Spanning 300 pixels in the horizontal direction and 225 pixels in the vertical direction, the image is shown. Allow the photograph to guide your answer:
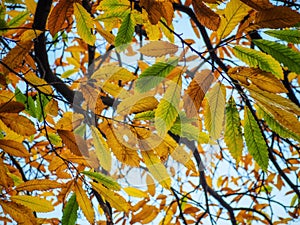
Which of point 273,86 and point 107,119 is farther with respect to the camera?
point 107,119

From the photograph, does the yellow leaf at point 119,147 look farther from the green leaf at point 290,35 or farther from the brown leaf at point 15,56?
the green leaf at point 290,35

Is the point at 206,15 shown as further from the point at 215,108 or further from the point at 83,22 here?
the point at 83,22

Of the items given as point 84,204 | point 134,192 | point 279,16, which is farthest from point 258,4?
point 134,192

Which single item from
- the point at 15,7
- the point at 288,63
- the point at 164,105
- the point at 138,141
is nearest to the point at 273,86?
the point at 288,63

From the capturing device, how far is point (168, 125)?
550 millimetres

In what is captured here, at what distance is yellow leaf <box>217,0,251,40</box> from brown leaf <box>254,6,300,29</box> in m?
0.06

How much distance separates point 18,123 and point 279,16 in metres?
0.49

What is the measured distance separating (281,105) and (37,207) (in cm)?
54

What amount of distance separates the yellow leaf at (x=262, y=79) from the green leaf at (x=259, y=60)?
0.02 metres

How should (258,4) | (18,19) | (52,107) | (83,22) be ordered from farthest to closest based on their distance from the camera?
(18,19)
(52,107)
(83,22)
(258,4)

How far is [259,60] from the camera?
55 cm

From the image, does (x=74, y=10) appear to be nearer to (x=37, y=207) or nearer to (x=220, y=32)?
(x=220, y=32)

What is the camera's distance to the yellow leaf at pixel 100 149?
26.2 inches

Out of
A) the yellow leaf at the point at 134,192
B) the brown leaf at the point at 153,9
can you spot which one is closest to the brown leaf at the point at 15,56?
the brown leaf at the point at 153,9
